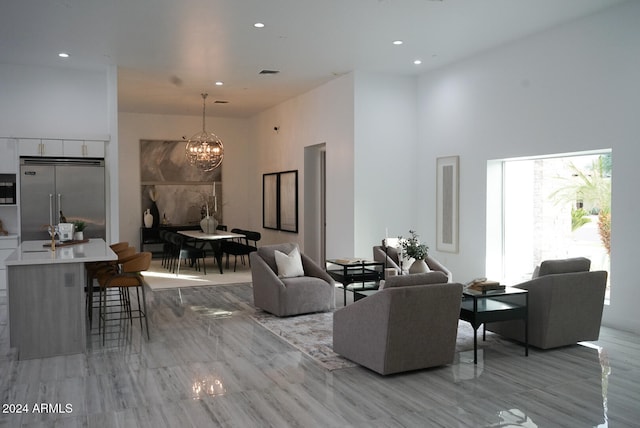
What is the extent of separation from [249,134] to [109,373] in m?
10.5

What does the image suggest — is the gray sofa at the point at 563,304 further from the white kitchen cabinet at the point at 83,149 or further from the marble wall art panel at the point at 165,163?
the marble wall art panel at the point at 165,163

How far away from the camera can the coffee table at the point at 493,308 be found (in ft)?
16.3

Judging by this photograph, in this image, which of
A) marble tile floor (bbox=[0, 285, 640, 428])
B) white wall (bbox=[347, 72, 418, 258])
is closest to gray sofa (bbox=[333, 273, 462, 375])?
marble tile floor (bbox=[0, 285, 640, 428])

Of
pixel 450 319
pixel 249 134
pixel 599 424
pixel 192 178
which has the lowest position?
pixel 599 424

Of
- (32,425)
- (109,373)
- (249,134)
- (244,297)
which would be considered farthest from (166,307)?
(249,134)

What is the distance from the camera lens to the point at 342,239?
9484mm

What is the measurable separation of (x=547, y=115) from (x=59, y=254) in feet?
19.5

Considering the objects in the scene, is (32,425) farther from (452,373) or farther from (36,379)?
(452,373)

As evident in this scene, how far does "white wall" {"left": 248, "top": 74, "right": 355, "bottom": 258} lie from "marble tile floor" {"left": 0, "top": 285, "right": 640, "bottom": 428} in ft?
13.0

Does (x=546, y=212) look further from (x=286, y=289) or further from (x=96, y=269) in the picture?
(x=96, y=269)

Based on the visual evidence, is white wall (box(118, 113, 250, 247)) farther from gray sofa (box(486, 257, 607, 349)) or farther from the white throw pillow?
gray sofa (box(486, 257, 607, 349))

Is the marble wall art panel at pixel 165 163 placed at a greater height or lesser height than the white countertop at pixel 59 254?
greater

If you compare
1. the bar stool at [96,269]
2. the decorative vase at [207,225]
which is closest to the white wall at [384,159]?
the decorative vase at [207,225]

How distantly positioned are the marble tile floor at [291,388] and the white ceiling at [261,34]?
11.8ft
